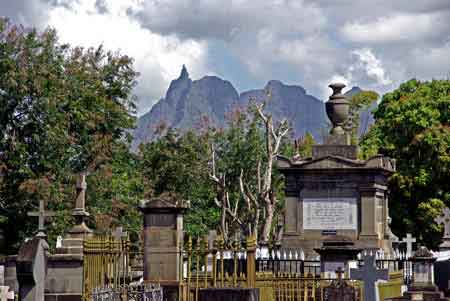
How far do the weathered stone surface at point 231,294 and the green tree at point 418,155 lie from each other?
28925mm

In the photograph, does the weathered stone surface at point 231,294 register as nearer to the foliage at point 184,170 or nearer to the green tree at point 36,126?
the green tree at point 36,126

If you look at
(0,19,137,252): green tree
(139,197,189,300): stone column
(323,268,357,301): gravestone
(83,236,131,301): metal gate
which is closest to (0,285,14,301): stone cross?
(83,236,131,301): metal gate

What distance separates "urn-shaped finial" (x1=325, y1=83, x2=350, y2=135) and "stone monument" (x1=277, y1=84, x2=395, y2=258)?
2.86ft

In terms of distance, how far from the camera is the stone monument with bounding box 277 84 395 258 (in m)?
30.2

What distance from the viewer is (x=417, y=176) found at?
5112 centimetres

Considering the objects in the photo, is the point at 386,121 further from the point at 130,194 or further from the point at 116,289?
the point at 116,289

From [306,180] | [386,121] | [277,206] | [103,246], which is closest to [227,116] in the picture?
[277,206]

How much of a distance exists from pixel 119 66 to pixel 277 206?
1795 cm

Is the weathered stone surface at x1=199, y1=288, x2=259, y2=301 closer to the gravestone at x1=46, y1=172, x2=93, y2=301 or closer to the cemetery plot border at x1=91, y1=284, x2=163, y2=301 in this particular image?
the cemetery plot border at x1=91, y1=284, x2=163, y2=301

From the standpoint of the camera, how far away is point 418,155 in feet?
170

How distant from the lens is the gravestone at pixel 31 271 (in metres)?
17.5

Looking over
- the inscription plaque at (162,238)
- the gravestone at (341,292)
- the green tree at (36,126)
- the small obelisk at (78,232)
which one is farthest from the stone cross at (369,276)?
the green tree at (36,126)

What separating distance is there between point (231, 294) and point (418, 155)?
1237 inches

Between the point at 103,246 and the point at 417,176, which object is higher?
the point at 417,176
